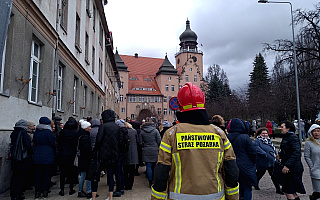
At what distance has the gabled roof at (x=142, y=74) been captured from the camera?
7044 cm

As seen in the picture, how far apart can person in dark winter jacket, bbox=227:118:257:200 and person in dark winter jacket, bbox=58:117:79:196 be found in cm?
397

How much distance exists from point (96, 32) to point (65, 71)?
9491 mm

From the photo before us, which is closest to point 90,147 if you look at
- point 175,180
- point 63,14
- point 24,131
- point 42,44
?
point 24,131

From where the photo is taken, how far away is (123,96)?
66.9 m

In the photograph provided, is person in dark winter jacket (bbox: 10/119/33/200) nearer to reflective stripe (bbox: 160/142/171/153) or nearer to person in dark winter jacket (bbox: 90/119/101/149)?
person in dark winter jacket (bbox: 90/119/101/149)

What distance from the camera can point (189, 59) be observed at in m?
73.1

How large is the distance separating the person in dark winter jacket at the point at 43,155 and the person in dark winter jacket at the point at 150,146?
2.52m

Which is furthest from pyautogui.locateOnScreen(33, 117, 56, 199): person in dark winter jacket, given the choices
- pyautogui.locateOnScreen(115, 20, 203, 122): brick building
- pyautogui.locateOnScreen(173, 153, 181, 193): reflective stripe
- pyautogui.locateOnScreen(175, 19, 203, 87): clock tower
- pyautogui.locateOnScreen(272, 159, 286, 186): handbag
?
pyautogui.locateOnScreen(175, 19, 203, 87): clock tower

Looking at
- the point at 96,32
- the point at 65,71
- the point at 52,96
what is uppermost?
the point at 96,32

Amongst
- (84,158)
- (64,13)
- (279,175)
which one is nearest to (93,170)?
(84,158)

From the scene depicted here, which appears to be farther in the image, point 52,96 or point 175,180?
point 52,96

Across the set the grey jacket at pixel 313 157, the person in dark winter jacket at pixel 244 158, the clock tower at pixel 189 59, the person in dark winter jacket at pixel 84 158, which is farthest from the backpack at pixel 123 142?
the clock tower at pixel 189 59

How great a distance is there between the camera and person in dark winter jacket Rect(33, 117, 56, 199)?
19.6 feet

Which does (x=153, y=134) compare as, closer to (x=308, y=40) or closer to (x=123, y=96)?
(x=308, y=40)
